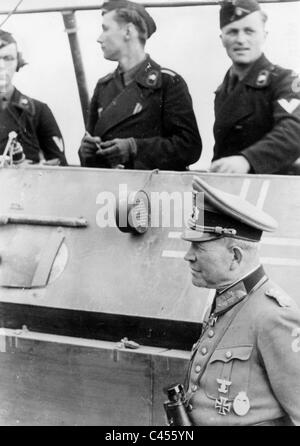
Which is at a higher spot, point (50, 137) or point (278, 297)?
point (278, 297)

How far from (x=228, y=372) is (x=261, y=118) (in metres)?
1.96

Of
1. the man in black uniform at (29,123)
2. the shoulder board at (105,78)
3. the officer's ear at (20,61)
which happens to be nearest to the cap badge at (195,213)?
the shoulder board at (105,78)

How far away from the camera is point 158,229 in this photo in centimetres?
349

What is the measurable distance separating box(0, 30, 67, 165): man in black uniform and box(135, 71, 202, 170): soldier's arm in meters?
1.08

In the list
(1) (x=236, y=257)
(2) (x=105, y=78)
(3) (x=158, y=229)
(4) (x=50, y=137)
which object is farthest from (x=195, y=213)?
(4) (x=50, y=137)

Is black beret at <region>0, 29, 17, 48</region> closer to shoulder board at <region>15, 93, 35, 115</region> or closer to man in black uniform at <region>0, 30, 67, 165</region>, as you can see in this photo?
man in black uniform at <region>0, 30, 67, 165</region>

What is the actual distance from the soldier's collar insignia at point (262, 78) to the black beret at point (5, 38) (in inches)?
72.8

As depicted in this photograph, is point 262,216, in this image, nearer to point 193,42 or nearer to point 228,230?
point 228,230

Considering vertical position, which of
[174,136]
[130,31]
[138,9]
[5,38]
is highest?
[138,9]

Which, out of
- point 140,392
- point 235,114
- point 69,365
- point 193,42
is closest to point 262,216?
point 140,392

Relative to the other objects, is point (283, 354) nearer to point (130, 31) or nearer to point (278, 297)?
point (278, 297)

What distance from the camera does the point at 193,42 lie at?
4.21 metres

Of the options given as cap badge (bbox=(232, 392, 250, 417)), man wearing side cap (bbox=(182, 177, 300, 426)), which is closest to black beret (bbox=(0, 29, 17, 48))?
man wearing side cap (bbox=(182, 177, 300, 426))

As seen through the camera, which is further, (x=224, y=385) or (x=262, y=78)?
(x=262, y=78)
